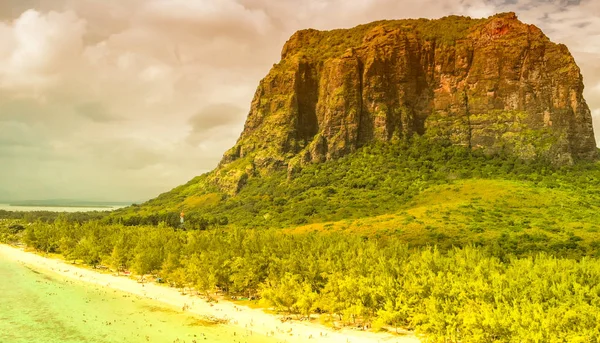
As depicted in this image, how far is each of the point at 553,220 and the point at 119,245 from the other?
11129 cm

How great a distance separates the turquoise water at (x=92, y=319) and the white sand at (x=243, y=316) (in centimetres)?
226

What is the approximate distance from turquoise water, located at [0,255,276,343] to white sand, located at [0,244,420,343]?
226cm

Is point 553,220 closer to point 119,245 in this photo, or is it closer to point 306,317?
point 306,317

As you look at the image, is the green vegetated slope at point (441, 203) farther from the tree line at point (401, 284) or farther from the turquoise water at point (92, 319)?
the turquoise water at point (92, 319)

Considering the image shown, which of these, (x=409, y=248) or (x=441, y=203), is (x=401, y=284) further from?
(x=441, y=203)

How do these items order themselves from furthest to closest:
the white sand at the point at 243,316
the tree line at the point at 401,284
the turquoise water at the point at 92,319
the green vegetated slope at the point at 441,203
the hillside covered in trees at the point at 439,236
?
the green vegetated slope at the point at 441,203
the turquoise water at the point at 92,319
the white sand at the point at 243,316
the hillside covered in trees at the point at 439,236
the tree line at the point at 401,284

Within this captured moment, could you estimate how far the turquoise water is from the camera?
55219mm

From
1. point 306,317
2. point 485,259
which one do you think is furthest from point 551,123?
point 306,317

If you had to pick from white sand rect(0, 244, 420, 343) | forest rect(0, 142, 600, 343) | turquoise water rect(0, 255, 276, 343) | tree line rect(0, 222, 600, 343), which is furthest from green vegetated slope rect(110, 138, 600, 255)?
turquoise water rect(0, 255, 276, 343)

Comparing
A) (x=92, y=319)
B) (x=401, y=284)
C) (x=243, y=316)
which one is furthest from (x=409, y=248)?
(x=92, y=319)

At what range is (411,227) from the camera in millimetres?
109000

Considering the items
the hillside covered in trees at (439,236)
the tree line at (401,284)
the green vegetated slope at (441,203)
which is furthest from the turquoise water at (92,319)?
the green vegetated slope at (441,203)

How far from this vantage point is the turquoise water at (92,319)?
55219 millimetres

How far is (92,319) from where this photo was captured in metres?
64.6
